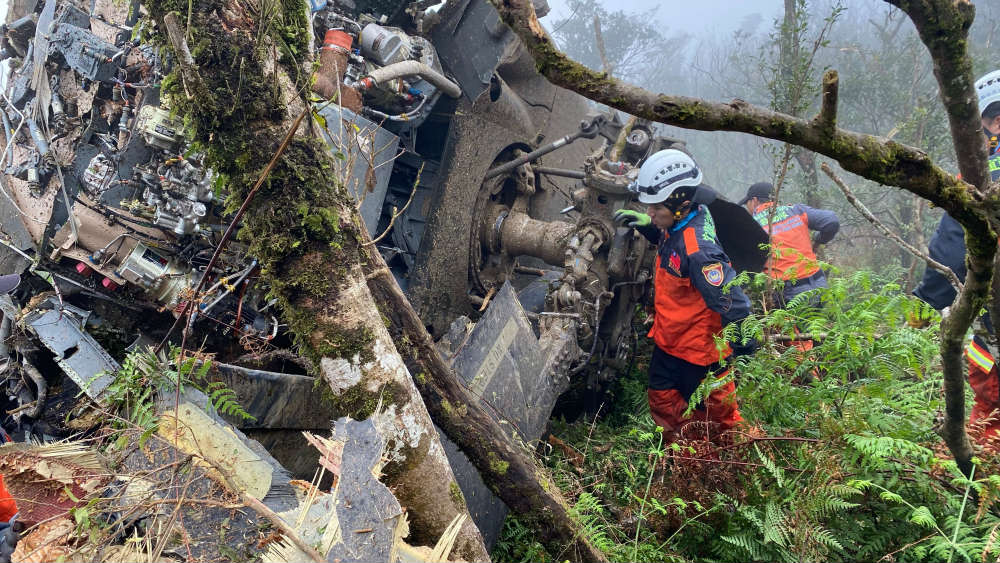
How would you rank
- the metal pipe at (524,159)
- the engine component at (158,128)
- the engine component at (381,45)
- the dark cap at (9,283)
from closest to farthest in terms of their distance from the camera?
the dark cap at (9,283), the engine component at (158,128), the engine component at (381,45), the metal pipe at (524,159)

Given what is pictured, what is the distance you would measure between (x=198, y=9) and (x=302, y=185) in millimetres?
813

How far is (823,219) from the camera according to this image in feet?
17.8

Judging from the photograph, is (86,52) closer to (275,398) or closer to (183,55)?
(183,55)

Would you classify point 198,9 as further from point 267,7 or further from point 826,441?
point 826,441

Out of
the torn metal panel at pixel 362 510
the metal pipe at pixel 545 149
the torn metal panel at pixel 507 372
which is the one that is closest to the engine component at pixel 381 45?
the metal pipe at pixel 545 149

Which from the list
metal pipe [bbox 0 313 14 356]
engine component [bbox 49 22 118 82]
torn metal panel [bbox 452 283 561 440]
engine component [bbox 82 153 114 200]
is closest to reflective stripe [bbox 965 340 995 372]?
torn metal panel [bbox 452 283 561 440]

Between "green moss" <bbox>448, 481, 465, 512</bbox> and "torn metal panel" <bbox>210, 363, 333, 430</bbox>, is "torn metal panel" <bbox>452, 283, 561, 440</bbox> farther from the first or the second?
"green moss" <bbox>448, 481, 465, 512</bbox>

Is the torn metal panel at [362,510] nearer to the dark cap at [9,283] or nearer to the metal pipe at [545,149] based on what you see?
the dark cap at [9,283]

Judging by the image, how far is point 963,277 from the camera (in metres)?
3.56

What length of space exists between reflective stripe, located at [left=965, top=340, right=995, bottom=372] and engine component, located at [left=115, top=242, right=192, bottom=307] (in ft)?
15.5

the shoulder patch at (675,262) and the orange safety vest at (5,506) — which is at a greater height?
the shoulder patch at (675,262)

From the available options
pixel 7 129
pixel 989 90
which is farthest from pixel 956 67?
pixel 7 129

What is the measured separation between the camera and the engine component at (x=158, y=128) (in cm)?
369

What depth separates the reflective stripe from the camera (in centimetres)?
322
